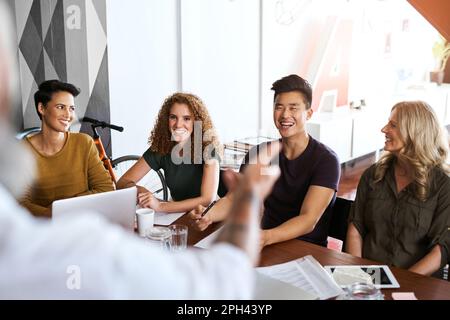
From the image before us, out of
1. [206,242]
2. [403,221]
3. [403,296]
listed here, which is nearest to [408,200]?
[403,221]

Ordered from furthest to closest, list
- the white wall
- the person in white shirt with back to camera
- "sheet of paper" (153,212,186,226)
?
the white wall
"sheet of paper" (153,212,186,226)
the person in white shirt with back to camera

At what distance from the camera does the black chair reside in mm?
2295

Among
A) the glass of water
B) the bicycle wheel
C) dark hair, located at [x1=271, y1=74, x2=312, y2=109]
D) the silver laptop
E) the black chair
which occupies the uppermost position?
dark hair, located at [x1=271, y1=74, x2=312, y2=109]

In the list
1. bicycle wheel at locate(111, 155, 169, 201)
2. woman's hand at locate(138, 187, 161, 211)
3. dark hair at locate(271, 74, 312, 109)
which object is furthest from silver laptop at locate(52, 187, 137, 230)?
bicycle wheel at locate(111, 155, 169, 201)

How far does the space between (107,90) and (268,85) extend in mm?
1902

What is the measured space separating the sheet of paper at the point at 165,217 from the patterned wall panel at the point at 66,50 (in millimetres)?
1530

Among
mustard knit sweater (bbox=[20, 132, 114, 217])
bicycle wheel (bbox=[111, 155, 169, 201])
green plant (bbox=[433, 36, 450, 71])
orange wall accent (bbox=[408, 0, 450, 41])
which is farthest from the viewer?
green plant (bbox=[433, 36, 450, 71])

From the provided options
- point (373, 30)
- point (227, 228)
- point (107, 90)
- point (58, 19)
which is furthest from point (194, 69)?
point (227, 228)

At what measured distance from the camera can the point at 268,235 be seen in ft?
6.27

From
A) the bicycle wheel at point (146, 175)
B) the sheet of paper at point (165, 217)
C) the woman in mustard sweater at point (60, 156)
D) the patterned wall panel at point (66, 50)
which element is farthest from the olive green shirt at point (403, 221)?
the patterned wall panel at point (66, 50)

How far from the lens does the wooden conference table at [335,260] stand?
1.54 metres

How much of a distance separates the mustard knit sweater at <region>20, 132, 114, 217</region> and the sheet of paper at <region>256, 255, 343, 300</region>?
1313 mm

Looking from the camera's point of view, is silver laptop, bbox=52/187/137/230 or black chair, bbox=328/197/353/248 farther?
black chair, bbox=328/197/353/248

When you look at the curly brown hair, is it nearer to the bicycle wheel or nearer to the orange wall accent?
the bicycle wheel
